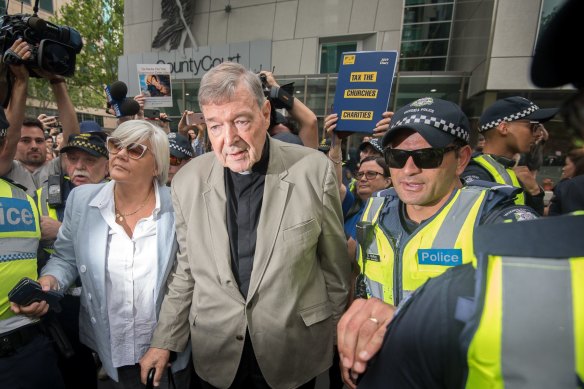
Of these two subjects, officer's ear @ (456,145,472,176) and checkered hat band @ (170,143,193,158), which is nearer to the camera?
officer's ear @ (456,145,472,176)

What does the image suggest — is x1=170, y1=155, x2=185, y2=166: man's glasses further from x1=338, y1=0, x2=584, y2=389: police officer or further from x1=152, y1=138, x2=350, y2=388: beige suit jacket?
x1=338, y1=0, x2=584, y2=389: police officer

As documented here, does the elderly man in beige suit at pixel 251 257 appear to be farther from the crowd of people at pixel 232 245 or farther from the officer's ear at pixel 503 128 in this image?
the officer's ear at pixel 503 128

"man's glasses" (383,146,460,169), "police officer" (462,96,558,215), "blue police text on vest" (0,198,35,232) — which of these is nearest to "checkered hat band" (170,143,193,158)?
"blue police text on vest" (0,198,35,232)

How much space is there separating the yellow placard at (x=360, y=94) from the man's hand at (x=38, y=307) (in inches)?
90.1

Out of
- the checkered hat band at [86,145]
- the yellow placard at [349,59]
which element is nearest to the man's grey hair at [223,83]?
the yellow placard at [349,59]

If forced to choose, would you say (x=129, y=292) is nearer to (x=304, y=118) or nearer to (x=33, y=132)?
(x=304, y=118)

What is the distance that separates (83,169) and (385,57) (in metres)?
2.55

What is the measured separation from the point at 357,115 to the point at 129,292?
1.97 metres

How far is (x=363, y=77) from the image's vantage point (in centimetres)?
237

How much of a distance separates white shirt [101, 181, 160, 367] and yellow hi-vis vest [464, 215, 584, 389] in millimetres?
1702

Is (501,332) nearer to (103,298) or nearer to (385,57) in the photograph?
(103,298)

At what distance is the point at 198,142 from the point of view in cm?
591

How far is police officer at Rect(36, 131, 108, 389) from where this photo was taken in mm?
2385

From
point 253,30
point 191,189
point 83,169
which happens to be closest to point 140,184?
point 191,189
